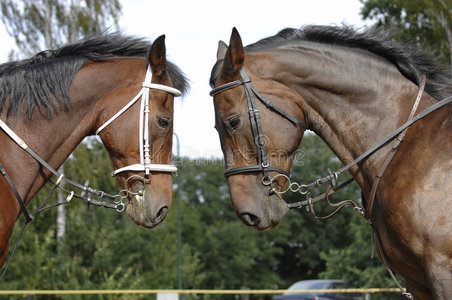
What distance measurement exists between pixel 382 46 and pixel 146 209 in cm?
227

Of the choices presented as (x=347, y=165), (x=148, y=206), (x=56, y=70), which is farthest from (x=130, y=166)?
(x=347, y=165)

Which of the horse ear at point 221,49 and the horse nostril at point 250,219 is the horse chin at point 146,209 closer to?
the horse nostril at point 250,219

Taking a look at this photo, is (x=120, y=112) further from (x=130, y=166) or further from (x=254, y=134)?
(x=254, y=134)

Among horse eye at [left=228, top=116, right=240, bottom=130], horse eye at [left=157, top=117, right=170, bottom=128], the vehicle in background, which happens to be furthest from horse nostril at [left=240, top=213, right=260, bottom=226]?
the vehicle in background

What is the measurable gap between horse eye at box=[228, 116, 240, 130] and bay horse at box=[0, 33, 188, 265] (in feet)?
1.91

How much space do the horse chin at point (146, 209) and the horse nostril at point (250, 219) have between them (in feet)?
2.29

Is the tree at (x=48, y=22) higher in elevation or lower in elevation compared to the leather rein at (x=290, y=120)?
higher

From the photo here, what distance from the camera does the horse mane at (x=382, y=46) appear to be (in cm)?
449

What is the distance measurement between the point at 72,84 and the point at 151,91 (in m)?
0.64

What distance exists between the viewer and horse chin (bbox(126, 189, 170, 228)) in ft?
14.8

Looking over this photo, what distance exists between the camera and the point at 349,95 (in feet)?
14.8

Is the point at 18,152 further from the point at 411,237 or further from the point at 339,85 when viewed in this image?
the point at 411,237

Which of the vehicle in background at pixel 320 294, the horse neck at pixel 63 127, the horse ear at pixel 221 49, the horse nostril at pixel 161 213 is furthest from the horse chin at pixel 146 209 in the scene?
the vehicle in background at pixel 320 294

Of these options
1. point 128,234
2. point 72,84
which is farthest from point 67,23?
point 72,84
